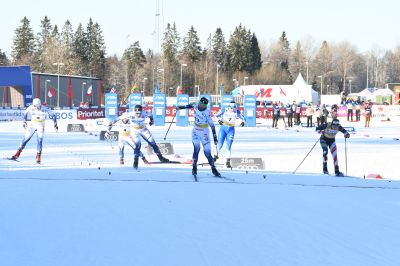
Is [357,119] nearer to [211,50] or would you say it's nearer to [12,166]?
[12,166]

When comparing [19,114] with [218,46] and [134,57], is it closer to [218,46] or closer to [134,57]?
[134,57]

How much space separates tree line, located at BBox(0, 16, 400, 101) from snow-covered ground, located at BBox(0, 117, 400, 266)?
92188mm

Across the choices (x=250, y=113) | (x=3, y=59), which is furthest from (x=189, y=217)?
(x=3, y=59)

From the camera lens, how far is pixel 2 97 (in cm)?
6762

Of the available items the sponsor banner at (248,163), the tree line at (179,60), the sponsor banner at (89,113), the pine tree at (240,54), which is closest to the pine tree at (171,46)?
the tree line at (179,60)

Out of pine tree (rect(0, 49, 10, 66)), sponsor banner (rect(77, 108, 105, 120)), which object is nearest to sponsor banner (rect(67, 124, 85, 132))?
sponsor banner (rect(77, 108, 105, 120))

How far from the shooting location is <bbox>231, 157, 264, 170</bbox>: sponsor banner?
17828 millimetres

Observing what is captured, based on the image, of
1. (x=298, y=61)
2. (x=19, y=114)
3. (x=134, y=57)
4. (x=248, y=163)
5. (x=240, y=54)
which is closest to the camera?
(x=248, y=163)

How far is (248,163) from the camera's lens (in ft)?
58.7

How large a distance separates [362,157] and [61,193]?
1340 cm

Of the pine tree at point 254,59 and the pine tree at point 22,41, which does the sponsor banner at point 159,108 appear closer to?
the pine tree at point 22,41

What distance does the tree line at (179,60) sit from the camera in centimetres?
11394

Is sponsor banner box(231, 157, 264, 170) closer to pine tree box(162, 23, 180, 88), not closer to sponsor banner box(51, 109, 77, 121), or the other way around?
sponsor banner box(51, 109, 77, 121)

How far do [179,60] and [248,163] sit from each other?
11168 cm
